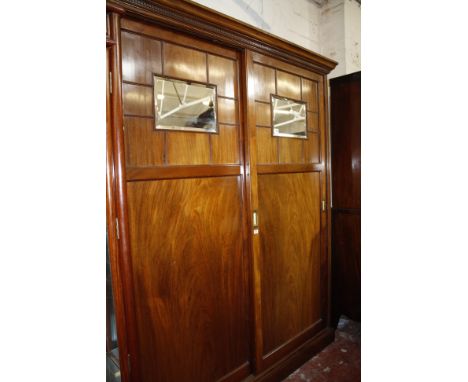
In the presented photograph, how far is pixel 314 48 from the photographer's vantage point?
242cm

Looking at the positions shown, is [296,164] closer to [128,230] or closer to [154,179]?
[154,179]

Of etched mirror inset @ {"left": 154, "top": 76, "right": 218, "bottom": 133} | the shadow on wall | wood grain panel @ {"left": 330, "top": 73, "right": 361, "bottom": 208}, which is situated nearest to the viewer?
etched mirror inset @ {"left": 154, "top": 76, "right": 218, "bottom": 133}

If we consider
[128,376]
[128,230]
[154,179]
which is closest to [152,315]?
[128,376]

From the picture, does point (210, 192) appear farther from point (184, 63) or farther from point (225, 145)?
point (184, 63)

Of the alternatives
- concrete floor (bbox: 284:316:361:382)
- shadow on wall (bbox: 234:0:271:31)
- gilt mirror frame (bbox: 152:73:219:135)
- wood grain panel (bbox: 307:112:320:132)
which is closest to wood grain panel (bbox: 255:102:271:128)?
gilt mirror frame (bbox: 152:73:219:135)

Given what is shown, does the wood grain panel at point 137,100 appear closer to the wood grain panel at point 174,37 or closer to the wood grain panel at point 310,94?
the wood grain panel at point 174,37

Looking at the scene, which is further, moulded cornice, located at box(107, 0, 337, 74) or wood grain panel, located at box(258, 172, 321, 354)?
wood grain panel, located at box(258, 172, 321, 354)

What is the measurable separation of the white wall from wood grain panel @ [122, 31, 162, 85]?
1253 millimetres

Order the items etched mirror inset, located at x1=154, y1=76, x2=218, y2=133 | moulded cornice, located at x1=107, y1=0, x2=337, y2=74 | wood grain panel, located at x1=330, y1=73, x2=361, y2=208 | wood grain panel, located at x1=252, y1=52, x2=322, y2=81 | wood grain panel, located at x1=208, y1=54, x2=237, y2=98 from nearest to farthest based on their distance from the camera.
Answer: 1. moulded cornice, located at x1=107, y1=0, x2=337, y2=74
2. etched mirror inset, located at x1=154, y1=76, x2=218, y2=133
3. wood grain panel, located at x1=208, y1=54, x2=237, y2=98
4. wood grain panel, located at x1=252, y1=52, x2=322, y2=81
5. wood grain panel, located at x1=330, y1=73, x2=361, y2=208

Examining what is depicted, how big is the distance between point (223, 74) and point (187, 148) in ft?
1.50

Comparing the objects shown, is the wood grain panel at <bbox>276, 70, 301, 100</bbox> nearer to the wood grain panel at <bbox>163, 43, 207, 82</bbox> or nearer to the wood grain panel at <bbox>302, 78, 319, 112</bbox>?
the wood grain panel at <bbox>302, 78, 319, 112</bbox>

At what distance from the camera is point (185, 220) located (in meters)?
1.27

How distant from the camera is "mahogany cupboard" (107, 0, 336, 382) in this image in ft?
3.58

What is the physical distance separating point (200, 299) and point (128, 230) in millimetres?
519
